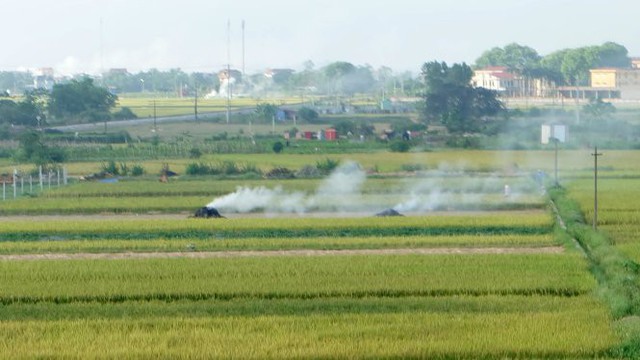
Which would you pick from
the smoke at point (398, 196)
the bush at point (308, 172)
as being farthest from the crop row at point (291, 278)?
the bush at point (308, 172)

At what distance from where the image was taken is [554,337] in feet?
44.9

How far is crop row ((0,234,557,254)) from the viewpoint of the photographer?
72.7 ft

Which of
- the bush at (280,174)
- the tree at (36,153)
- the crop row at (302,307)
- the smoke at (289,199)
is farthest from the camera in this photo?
the tree at (36,153)

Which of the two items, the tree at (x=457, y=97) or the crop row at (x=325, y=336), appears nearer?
the crop row at (x=325, y=336)

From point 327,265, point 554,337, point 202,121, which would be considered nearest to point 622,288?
point 554,337

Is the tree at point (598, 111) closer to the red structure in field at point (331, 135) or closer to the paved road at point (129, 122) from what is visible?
the red structure in field at point (331, 135)

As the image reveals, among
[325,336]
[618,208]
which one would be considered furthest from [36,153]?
[325,336]

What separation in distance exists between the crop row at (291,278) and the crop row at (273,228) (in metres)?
4.16

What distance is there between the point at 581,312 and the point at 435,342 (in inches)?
95.1

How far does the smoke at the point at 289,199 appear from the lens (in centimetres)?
3027

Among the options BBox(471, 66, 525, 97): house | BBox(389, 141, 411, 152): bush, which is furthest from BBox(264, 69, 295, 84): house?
BBox(389, 141, 411, 152): bush

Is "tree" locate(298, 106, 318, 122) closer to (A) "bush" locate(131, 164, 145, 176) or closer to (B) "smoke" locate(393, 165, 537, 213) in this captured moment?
(A) "bush" locate(131, 164, 145, 176)

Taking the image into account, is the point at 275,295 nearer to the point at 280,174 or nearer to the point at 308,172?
the point at 280,174

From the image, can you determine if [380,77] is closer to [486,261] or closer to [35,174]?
[35,174]
